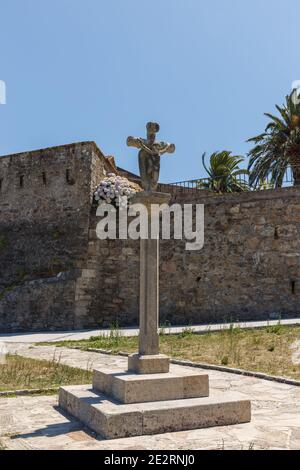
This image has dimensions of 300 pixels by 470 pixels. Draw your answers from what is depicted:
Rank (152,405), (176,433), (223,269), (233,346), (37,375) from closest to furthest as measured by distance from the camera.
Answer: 1. (176,433)
2. (152,405)
3. (37,375)
4. (233,346)
5. (223,269)

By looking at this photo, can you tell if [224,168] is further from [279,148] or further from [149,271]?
[149,271]

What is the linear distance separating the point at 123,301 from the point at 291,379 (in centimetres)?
885

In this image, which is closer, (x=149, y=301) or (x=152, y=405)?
(x=152, y=405)

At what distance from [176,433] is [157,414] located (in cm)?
24

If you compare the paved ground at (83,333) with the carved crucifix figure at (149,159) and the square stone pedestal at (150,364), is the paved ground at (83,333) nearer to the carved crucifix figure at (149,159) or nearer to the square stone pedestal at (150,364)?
the square stone pedestal at (150,364)

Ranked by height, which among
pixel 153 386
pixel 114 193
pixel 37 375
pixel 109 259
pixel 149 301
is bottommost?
pixel 37 375

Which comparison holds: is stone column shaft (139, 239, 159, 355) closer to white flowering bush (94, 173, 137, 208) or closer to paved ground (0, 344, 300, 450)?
paved ground (0, 344, 300, 450)

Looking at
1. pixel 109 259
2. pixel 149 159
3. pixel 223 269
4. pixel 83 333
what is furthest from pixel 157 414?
pixel 109 259

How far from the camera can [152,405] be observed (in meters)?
4.54

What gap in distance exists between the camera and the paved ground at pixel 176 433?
13.0 ft

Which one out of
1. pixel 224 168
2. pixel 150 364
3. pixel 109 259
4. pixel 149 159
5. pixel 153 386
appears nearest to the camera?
pixel 153 386

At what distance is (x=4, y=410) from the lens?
5.21 metres

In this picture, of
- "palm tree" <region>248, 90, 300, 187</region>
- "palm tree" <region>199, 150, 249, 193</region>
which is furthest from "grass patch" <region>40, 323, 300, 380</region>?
"palm tree" <region>199, 150, 249, 193</region>
